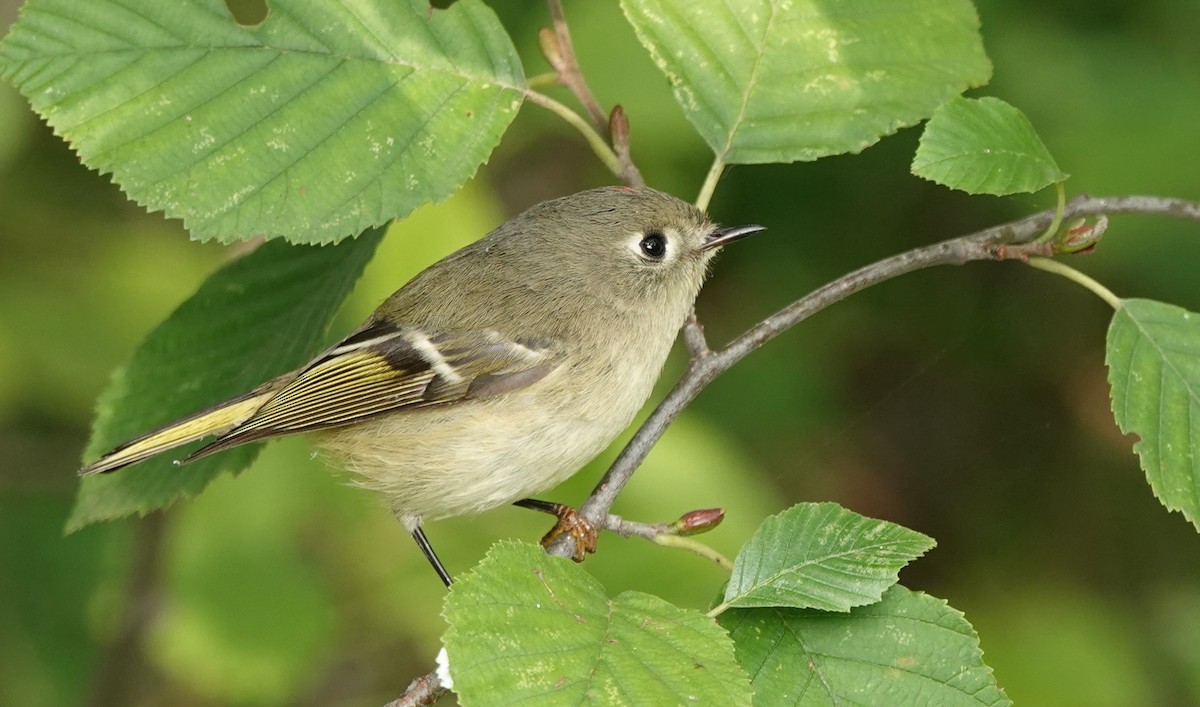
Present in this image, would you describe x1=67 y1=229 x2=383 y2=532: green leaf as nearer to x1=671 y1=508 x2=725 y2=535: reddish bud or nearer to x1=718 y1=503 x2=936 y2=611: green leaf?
x1=671 y1=508 x2=725 y2=535: reddish bud

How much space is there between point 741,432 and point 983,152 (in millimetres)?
2077

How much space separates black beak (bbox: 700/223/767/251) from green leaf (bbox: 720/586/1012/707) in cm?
91

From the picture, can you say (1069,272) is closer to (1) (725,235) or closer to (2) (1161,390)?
(2) (1161,390)

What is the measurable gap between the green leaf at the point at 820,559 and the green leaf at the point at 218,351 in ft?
2.87

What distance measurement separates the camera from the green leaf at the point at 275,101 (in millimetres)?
1755

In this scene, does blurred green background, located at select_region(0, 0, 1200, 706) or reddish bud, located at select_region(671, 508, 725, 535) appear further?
blurred green background, located at select_region(0, 0, 1200, 706)

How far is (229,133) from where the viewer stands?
5.96ft

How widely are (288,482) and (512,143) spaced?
111 centimetres

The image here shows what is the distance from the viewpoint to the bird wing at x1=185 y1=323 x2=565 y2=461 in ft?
6.91

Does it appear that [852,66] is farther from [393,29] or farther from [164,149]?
[164,149]

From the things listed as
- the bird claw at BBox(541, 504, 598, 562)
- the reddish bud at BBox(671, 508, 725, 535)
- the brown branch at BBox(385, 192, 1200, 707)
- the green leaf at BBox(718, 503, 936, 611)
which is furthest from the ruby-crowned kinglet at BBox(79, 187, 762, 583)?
the green leaf at BBox(718, 503, 936, 611)

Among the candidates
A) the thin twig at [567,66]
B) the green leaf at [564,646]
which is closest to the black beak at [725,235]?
the thin twig at [567,66]

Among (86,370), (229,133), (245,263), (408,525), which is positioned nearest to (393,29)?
(229,133)

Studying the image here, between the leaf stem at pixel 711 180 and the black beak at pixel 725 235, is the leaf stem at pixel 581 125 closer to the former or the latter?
the leaf stem at pixel 711 180
